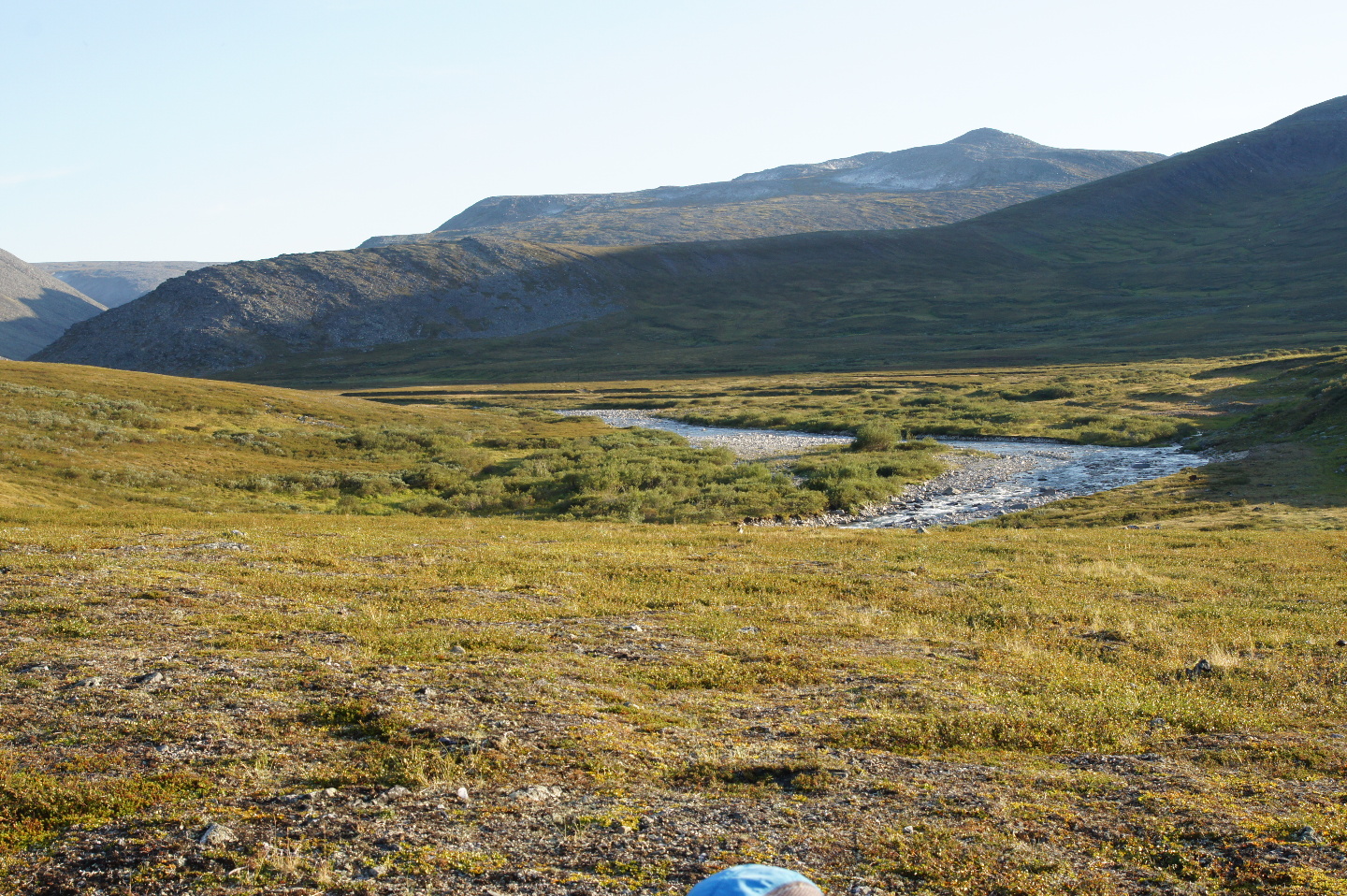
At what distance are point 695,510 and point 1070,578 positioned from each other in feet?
64.0

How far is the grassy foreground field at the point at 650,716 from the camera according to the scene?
6.69 m

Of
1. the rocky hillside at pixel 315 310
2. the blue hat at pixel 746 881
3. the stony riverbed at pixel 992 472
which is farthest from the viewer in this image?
the rocky hillside at pixel 315 310

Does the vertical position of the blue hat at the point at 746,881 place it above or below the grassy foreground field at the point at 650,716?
above

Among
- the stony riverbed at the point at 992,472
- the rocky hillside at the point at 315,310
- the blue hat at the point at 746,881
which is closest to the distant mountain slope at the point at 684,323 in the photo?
the rocky hillside at the point at 315,310

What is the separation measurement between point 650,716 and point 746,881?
6089 millimetres

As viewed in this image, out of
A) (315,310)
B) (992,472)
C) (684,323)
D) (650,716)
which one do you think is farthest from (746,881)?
(315,310)

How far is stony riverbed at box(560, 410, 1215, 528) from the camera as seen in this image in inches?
1521

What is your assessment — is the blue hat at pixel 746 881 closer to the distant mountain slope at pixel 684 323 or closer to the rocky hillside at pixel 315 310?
the distant mountain slope at pixel 684 323

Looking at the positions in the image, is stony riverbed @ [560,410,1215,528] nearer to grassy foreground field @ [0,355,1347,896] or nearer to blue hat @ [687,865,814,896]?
grassy foreground field @ [0,355,1347,896]

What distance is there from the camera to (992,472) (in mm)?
48844

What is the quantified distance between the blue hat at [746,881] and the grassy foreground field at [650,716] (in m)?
2.61

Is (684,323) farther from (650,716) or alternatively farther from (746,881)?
(746,881)

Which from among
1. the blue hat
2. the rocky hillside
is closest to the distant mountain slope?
the rocky hillside

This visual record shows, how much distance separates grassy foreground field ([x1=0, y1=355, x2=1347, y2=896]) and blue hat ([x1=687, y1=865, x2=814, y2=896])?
2.61 metres
